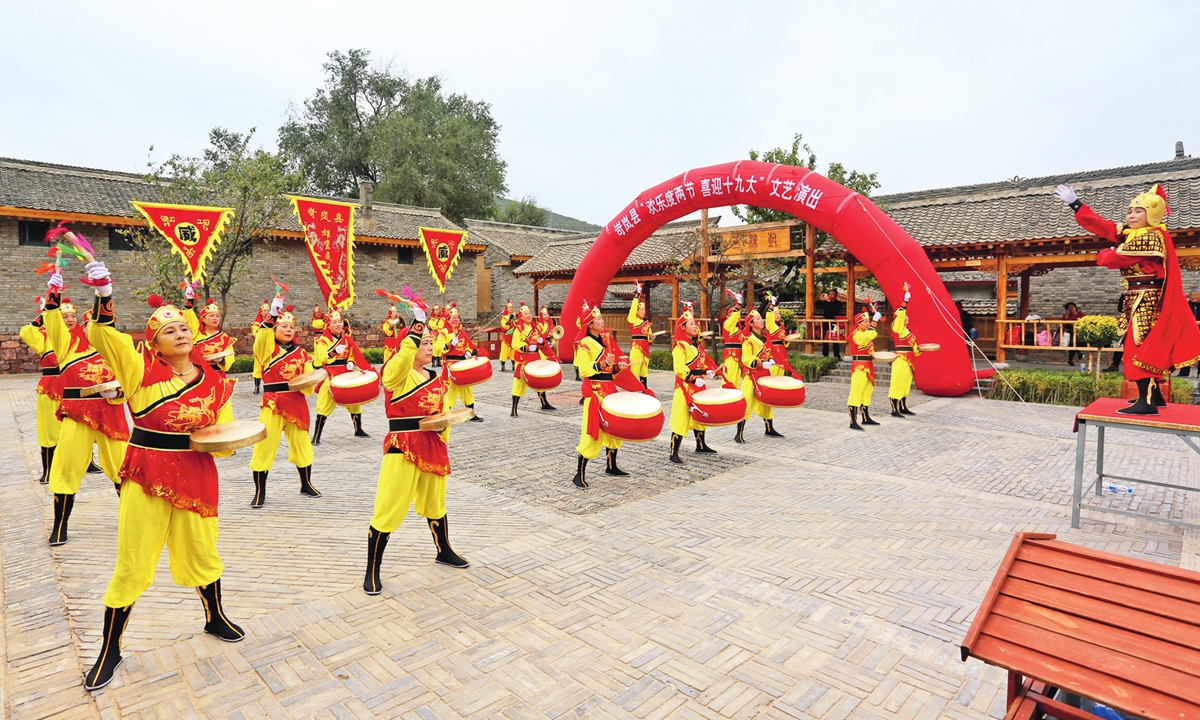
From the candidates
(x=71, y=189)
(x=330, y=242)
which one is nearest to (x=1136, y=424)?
(x=330, y=242)

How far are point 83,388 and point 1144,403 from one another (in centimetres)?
881

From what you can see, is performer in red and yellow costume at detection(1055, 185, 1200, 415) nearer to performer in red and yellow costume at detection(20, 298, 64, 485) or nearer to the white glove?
the white glove

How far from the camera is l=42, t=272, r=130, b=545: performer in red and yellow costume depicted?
16.2 feet

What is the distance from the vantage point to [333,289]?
388 inches

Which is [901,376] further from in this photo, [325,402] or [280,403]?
[280,403]

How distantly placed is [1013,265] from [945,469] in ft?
29.4

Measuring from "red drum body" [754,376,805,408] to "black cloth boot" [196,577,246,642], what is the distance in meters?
6.46

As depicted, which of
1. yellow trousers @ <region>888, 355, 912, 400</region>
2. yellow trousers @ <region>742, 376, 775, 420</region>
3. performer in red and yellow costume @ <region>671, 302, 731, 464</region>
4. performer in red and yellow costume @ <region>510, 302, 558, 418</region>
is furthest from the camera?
yellow trousers @ <region>888, 355, 912, 400</region>

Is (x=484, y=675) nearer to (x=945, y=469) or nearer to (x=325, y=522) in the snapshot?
(x=325, y=522)

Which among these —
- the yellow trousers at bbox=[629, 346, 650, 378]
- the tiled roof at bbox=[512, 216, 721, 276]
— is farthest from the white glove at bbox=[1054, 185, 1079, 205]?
the tiled roof at bbox=[512, 216, 721, 276]

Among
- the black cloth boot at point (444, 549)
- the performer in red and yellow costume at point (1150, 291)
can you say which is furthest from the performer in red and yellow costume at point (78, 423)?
the performer in red and yellow costume at point (1150, 291)

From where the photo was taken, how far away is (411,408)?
4152mm

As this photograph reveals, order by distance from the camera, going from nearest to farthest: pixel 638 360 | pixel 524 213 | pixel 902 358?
pixel 902 358, pixel 638 360, pixel 524 213

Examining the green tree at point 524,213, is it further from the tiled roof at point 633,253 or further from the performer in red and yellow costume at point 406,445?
the performer in red and yellow costume at point 406,445
